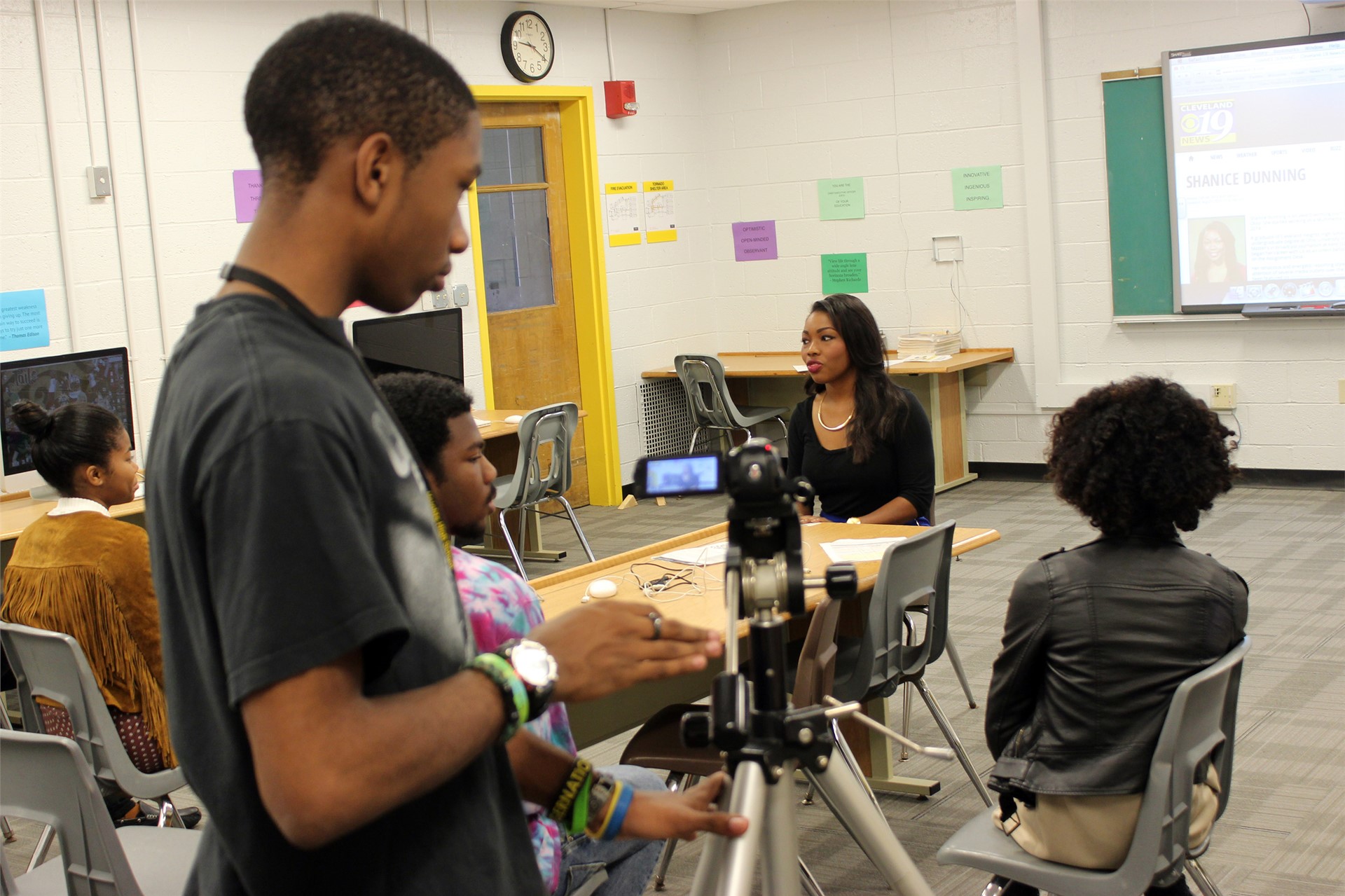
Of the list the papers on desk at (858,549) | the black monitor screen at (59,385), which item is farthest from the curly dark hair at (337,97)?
the black monitor screen at (59,385)

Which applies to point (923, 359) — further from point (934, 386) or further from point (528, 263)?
point (528, 263)

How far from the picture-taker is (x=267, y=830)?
82 cm

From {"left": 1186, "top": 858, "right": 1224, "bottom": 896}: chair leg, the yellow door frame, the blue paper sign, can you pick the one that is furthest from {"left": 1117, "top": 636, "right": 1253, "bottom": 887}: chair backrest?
the yellow door frame

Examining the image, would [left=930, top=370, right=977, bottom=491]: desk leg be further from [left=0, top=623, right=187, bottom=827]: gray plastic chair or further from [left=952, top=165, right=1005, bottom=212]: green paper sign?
[left=0, top=623, right=187, bottom=827]: gray plastic chair

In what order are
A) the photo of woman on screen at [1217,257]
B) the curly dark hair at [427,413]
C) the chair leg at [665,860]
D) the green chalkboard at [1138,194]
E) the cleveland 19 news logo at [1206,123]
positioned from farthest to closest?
the green chalkboard at [1138,194]
the photo of woman on screen at [1217,257]
the cleveland 19 news logo at [1206,123]
the chair leg at [665,860]
the curly dark hair at [427,413]

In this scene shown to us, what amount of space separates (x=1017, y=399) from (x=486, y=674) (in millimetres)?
6448

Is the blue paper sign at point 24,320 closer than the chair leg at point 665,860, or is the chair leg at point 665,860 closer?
the chair leg at point 665,860

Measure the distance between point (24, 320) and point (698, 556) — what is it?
10.2ft

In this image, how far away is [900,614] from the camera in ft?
9.05

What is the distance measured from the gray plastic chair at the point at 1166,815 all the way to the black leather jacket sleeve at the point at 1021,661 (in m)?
0.16

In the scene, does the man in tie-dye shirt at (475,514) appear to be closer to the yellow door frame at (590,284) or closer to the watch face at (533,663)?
the watch face at (533,663)

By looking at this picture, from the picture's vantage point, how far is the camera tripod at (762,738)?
104 cm

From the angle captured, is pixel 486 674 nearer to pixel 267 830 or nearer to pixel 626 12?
pixel 267 830

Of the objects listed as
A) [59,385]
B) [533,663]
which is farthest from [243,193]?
[533,663]
